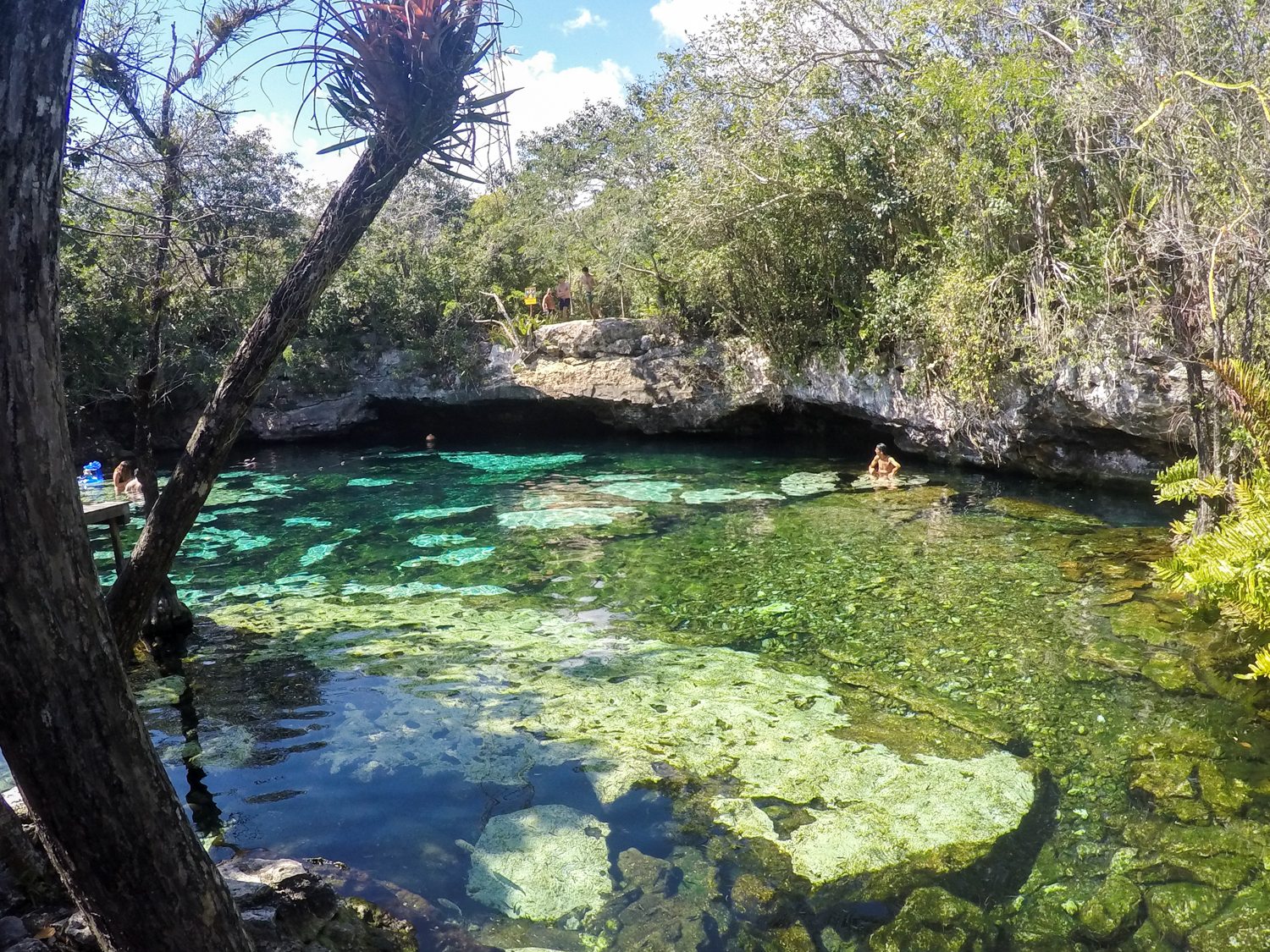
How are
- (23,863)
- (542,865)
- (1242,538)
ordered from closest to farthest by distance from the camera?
(23,863), (542,865), (1242,538)

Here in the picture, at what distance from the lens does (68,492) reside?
6.42 feet

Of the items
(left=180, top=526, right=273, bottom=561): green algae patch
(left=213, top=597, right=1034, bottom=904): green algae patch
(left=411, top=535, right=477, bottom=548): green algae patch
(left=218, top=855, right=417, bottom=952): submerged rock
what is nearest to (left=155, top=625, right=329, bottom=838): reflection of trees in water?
(left=213, top=597, right=1034, bottom=904): green algae patch

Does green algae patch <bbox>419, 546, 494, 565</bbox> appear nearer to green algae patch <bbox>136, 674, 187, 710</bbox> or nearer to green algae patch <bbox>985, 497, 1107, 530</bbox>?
green algae patch <bbox>136, 674, 187, 710</bbox>

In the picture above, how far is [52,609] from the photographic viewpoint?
6.24 ft

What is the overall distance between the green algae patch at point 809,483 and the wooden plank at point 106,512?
29.4 ft

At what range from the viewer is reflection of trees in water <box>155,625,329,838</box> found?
5094 mm

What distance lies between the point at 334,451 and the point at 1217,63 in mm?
18512

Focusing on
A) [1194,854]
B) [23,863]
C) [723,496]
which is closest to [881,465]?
[723,496]

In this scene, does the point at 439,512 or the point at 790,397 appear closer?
the point at 439,512

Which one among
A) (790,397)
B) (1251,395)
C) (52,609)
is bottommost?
(52,609)

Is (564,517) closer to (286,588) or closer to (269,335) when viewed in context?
(286,588)

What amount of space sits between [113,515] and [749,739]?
5401 mm

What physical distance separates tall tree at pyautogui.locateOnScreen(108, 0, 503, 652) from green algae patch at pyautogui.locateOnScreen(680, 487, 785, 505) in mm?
9673

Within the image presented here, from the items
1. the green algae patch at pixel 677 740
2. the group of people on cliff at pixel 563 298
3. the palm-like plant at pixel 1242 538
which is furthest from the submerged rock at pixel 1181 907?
the group of people on cliff at pixel 563 298
